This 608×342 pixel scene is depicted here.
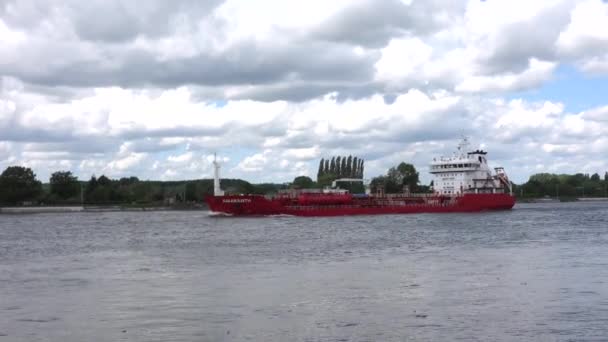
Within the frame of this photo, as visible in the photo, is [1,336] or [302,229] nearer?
[1,336]

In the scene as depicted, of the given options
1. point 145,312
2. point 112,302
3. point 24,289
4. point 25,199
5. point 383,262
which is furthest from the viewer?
point 25,199

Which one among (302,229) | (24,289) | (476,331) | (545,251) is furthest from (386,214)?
(476,331)

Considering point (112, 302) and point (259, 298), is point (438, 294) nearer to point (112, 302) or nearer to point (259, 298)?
point (259, 298)

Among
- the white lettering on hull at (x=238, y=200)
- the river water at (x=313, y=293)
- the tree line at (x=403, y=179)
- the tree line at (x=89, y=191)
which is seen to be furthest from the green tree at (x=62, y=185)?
the river water at (x=313, y=293)

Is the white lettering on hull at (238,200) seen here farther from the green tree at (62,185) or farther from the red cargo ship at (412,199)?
the green tree at (62,185)

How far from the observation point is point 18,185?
16900 cm

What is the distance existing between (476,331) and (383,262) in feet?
54.9

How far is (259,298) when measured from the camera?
2398 centimetres

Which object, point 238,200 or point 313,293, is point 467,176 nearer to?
point 238,200

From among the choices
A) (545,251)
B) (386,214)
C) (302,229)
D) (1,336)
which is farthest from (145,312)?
(386,214)

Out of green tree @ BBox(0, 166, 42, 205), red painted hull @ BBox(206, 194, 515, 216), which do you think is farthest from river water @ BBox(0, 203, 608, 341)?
green tree @ BBox(0, 166, 42, 205)

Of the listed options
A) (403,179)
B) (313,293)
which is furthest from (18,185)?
(313,293)

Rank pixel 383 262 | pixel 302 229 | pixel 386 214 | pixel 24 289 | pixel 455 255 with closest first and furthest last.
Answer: pixel 24 289, pixel 383 262, pixel 455 255, pixel 302 229, pixel 386 214

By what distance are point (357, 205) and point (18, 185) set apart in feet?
324
